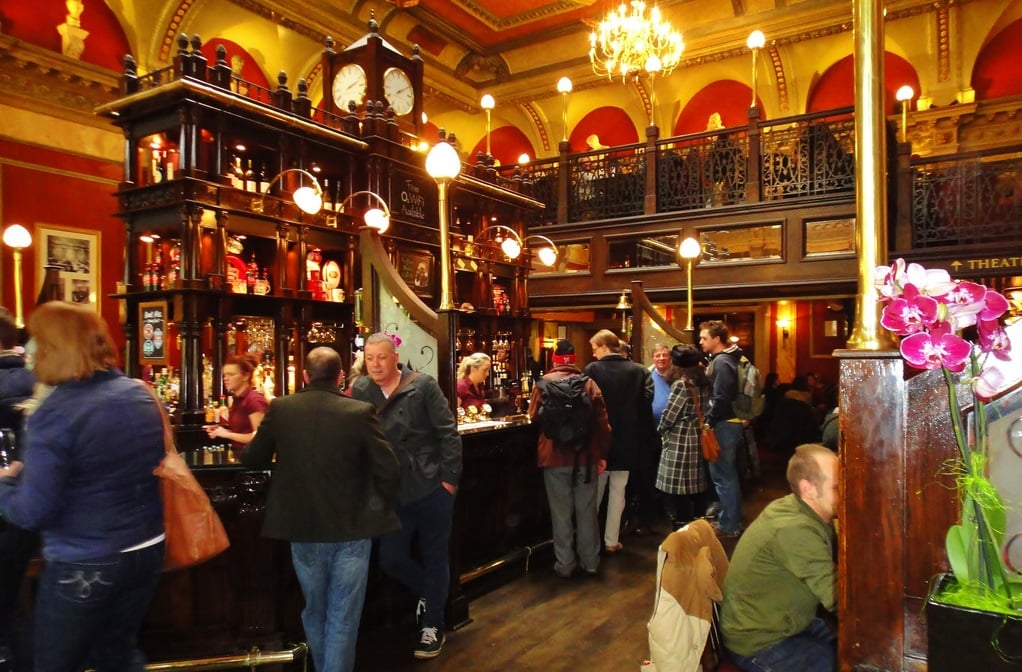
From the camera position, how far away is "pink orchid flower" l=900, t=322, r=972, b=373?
60.2 inches

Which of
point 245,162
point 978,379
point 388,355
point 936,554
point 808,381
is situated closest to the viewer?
point 978,379

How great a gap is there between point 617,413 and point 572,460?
75 cm

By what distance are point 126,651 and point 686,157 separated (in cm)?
1012

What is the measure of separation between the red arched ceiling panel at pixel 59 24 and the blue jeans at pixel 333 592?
28.2 ft

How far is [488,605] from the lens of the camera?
423cm

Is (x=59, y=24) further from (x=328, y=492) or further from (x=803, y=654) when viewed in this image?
(x=803, y=654)

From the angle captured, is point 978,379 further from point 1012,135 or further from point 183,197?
point 1012,135

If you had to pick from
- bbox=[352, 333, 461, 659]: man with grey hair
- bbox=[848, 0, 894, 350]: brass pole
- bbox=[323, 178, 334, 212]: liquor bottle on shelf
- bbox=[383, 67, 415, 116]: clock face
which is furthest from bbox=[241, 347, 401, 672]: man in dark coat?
bbox=[383, 67, 415, 116]: clock face

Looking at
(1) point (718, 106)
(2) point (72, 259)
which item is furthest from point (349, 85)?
(1) point (718, 106)

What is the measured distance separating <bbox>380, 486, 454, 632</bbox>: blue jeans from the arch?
9.56 metres

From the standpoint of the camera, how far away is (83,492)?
205 cm

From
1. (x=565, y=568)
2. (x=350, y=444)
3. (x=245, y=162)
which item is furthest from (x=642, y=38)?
(x=350, y=444)

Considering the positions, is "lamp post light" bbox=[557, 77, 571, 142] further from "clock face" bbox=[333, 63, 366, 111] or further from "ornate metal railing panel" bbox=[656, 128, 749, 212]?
"clock face" bbox=[333, 63, 366, 111]

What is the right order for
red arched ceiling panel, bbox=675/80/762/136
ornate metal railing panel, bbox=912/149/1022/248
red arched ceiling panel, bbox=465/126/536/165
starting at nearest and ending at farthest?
ornate metal railing panel, bbox=912/149/1022/248
red arched ceiling panel, bbox=675/80/762/136
red arched ceiling panel, bbox=465/126/536/165
